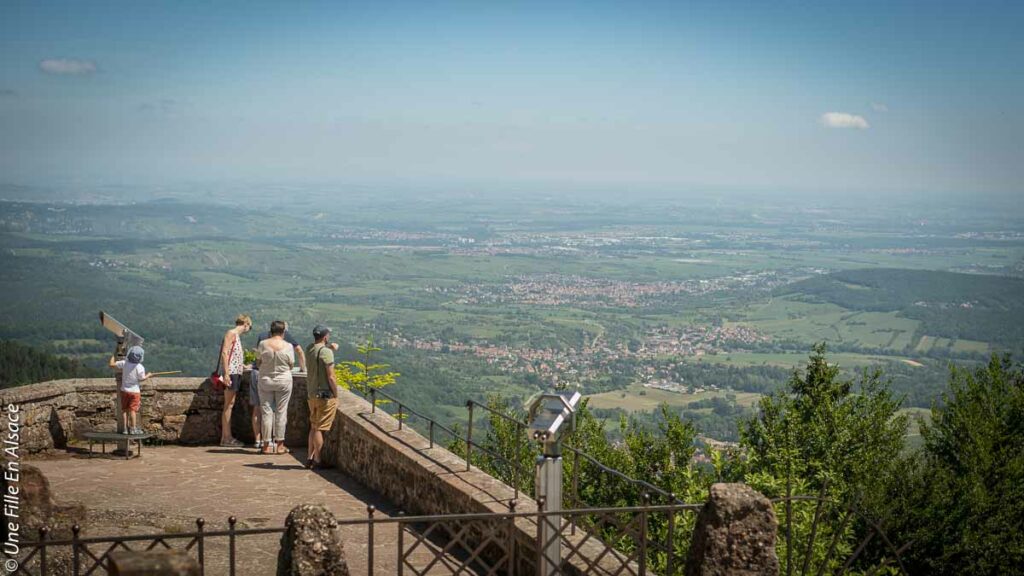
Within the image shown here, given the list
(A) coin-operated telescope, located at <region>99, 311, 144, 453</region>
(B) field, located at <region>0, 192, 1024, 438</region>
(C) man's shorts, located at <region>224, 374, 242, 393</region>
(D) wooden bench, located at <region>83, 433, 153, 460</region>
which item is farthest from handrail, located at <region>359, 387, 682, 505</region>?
(B) field, located at <region>0, 192, 1024, 438</region>

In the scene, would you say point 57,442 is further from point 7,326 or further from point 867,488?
point 7,326

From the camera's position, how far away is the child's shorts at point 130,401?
448 inches

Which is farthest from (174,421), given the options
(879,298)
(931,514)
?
(879,298)

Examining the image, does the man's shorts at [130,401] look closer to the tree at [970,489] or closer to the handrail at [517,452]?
the handrail at [517,452]

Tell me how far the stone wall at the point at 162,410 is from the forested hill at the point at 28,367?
20.7 metres

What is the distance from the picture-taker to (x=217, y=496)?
9805 millimetres

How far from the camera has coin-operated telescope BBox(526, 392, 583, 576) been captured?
6.82m

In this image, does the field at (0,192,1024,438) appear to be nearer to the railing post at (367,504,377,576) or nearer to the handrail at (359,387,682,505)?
the handrail at (359,387,682,505)

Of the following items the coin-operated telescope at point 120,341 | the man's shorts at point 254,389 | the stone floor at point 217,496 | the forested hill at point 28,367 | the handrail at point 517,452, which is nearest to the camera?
the handrail at point 517,452

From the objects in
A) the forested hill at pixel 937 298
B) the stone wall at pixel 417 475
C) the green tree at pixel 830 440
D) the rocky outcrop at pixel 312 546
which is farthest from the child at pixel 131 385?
the forested hill at pixel 937 298

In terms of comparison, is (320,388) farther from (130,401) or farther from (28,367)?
(28,367)

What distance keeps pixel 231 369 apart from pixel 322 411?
1610 millimetres

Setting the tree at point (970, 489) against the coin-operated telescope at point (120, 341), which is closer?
the coin-operated telescope at point (120, 341)

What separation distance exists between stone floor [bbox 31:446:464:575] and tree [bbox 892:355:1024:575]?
13.7 m
